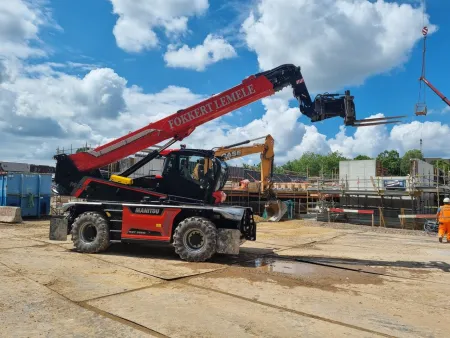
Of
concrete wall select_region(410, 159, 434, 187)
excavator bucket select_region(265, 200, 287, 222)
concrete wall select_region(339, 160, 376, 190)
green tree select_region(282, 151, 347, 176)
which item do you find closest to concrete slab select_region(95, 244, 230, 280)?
excavator bucket select_region(265, 200, 287, 222)

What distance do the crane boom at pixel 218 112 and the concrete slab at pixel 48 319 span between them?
5.13 metres

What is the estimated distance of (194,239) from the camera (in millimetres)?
9703

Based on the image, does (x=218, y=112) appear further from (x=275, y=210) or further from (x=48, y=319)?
(x=275, y=210)

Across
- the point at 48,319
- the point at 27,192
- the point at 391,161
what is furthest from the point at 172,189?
the point at 391,161

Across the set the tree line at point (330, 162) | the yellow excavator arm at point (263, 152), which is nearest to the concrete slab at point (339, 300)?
the yellow excavator arm at point (263, 152)

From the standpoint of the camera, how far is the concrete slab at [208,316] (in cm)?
495

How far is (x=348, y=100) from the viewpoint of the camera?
33.6ft

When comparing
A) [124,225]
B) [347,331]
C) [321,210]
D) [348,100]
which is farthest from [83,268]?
[321,210]

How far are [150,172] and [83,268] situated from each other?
3378 mm

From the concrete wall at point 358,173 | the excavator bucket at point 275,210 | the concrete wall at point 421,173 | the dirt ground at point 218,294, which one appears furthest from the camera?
the concrete wall at point 358,173

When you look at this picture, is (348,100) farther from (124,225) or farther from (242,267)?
(124,225)

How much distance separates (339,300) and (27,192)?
17.3m

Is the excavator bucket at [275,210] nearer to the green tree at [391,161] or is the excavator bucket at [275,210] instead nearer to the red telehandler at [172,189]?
the red telehandler at [172,189]

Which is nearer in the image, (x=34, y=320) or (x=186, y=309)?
(x=34, y=320)
